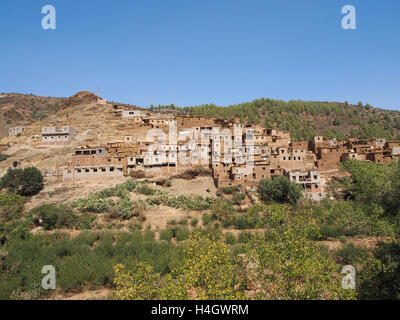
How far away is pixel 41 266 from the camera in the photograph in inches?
568

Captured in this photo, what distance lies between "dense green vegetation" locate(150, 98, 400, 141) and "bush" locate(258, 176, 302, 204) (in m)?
37.4

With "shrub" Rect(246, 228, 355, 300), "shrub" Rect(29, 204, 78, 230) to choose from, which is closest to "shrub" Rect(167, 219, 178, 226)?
"shrub" Rect(29, 204, 78, 230)

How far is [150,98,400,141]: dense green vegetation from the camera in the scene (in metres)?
70.6

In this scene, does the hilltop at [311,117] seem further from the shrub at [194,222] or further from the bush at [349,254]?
the bush at [349,254]

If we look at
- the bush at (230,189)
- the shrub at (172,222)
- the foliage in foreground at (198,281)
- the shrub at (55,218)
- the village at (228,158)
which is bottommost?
the shrub at (172,222)

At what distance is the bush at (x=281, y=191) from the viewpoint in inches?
1049

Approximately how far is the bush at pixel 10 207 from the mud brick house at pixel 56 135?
58.5ft

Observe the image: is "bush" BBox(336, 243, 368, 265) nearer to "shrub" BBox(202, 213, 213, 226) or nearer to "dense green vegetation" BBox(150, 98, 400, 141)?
"shrub" BBox(202, 213, 213, 226)

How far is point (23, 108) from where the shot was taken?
88.9 meters

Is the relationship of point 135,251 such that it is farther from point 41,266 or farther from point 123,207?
point 123,207

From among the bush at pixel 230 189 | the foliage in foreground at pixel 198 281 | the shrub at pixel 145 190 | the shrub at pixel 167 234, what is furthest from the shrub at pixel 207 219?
the foliage in foreground at pixel 198 281

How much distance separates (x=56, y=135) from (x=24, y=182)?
560 inches

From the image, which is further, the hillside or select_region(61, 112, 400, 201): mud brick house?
the hillside

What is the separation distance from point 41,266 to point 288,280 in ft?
42.6
